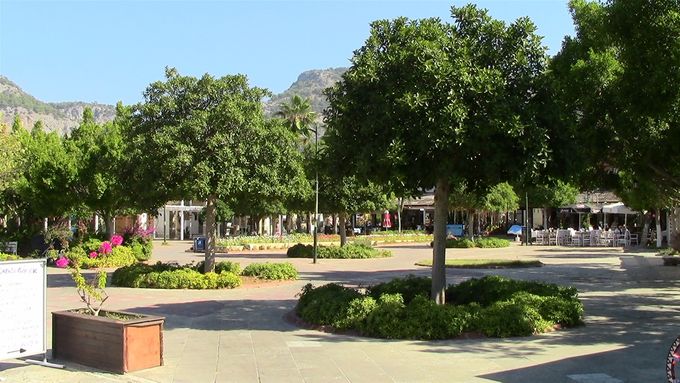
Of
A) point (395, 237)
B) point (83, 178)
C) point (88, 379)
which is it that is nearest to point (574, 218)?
point (395, 237)

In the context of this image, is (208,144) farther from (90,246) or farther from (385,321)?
(90,246)

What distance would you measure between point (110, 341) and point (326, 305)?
4.11 meters

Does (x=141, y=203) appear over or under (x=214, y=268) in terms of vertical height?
over

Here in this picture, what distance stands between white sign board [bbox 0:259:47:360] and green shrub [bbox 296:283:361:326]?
4.48 m

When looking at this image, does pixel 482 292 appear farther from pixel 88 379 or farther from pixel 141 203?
pixel 141 203

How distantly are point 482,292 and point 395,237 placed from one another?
127ft

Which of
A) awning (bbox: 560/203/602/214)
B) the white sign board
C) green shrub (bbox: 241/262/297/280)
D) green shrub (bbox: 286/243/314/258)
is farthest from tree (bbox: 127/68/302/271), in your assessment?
awning (bbox: 560/203/602/214)

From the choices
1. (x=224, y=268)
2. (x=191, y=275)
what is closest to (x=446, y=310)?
(x=191, y=275)

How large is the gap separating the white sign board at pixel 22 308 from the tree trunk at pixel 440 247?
6369 mm

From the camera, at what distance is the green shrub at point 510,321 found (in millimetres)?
9930

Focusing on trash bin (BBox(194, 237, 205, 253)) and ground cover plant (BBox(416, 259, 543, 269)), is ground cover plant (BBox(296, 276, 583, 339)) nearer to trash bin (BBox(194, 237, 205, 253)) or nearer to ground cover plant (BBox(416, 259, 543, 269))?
ground cover plant (BBox(416, 259, 543, 269))

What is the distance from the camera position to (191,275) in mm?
17719

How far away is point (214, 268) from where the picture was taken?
1912cm

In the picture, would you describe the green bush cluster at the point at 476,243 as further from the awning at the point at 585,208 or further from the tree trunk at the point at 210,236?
the tree trunk at the point at 210,236
